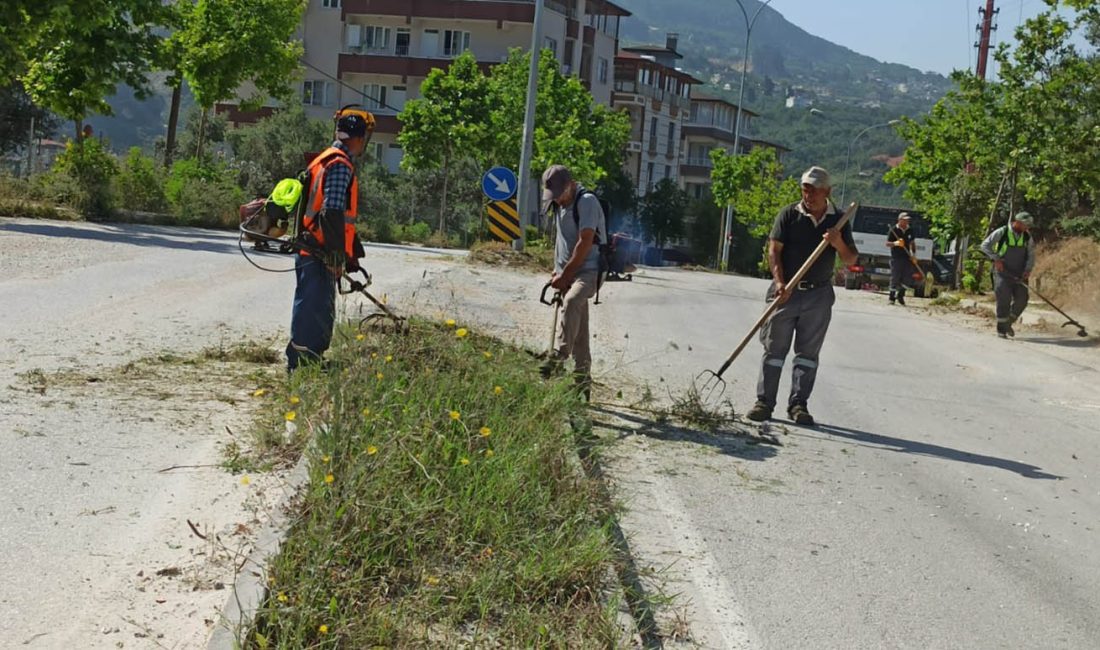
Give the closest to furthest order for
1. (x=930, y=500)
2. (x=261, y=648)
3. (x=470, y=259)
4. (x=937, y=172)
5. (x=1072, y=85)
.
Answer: (x=261, y=648) → (x=930, y=500) → (x=1072, y=85) → (x=470, y=259) → (x=937, y=172)

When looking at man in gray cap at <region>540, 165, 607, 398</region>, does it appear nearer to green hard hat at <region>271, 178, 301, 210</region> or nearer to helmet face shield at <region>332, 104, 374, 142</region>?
helmet face shield at <region>332, 104, 374, 142</region>

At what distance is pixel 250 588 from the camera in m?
4.60

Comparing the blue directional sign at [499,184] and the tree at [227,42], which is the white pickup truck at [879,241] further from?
the blue directional sign at [499,184]

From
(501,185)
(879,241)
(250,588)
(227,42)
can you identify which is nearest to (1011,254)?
(501,185)

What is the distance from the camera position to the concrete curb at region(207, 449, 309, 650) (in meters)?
4.21

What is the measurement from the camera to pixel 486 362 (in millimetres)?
8320

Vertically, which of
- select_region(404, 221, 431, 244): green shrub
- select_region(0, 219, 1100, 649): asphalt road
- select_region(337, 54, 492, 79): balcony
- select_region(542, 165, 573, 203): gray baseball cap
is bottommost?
select_region(404, 221, 431, 244): green shrub

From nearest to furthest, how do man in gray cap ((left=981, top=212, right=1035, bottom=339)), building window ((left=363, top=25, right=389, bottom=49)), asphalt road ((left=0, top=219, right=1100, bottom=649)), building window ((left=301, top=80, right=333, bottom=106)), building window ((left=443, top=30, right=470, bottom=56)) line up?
asphalt road ((left=0, top=219, right=1100, bottom=649)) → man in gray cap ((left=981, top=212, right=1035, bottom=339)) → building window ((left=443, top=30, right=470, bottom=56)) → building window ((left=363, top=25, right=389, bottom=49)) → building window ((left=301, top=80, right=333, bottom=106))

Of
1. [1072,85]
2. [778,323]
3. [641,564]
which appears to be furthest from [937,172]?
[641,564]

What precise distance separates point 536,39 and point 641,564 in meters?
25.6

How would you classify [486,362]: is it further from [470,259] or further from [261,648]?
[470,259]

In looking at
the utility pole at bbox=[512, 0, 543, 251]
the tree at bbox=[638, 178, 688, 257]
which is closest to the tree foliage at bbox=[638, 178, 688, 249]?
the tree at bbox=[638, 178, 688, 257]

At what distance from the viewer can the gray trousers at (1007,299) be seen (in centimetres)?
1972

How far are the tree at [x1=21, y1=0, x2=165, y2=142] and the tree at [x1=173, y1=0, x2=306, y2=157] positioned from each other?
873cm
